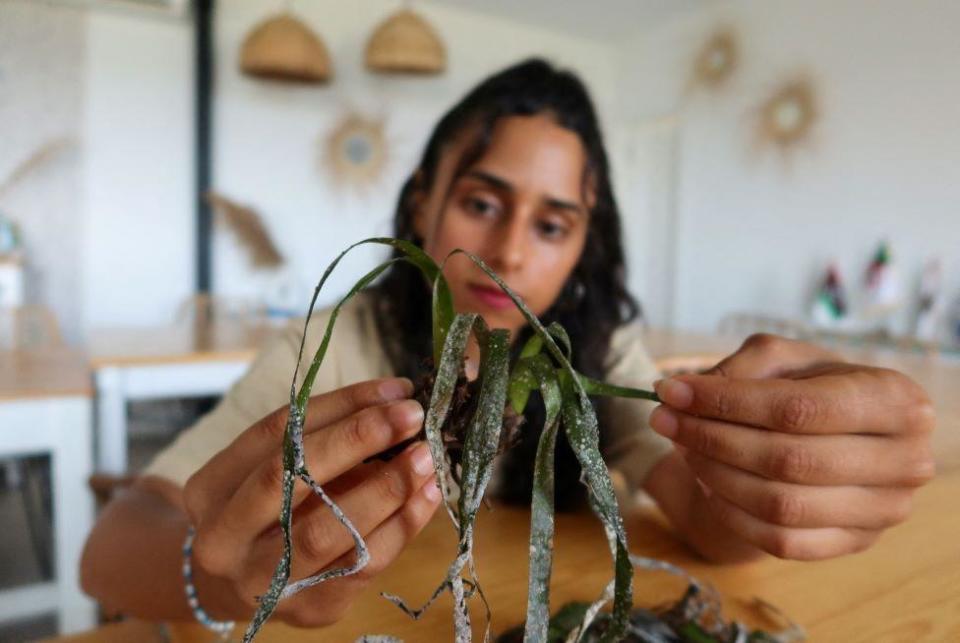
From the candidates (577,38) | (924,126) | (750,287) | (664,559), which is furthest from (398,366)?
(577,38)

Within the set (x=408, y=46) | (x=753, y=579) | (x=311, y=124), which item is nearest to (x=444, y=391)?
(x=753, y=579)

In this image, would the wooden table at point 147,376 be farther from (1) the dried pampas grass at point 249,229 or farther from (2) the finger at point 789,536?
(1) the dried pampas grass at point 249,229

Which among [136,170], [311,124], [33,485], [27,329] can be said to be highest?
[311,124]

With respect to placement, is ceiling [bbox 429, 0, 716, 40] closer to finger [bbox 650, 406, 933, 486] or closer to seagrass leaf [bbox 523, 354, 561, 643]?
finger [bbox 650, 406, 933, 486]

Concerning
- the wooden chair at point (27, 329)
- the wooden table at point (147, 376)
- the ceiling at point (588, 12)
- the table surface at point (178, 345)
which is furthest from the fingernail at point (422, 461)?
the ceiling at point (588, 12)

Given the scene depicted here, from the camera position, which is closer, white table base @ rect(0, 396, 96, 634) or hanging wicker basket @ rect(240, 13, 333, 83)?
white table base @ rect(0, 396, 96, 634)

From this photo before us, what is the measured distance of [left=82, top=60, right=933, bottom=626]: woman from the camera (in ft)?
0.79

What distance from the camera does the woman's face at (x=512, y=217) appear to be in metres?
0.30

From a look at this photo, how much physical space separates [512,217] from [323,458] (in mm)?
160

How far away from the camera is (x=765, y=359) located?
Result: 317 mm

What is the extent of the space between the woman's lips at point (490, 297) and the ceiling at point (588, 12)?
112 inches

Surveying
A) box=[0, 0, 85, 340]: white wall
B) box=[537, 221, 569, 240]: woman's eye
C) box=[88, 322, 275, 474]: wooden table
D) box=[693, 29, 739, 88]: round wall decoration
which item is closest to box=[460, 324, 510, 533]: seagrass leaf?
box=[537, 221, 569, 240]: woman's eye

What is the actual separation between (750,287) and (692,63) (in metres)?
0.99

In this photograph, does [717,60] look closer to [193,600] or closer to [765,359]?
[765,359]
